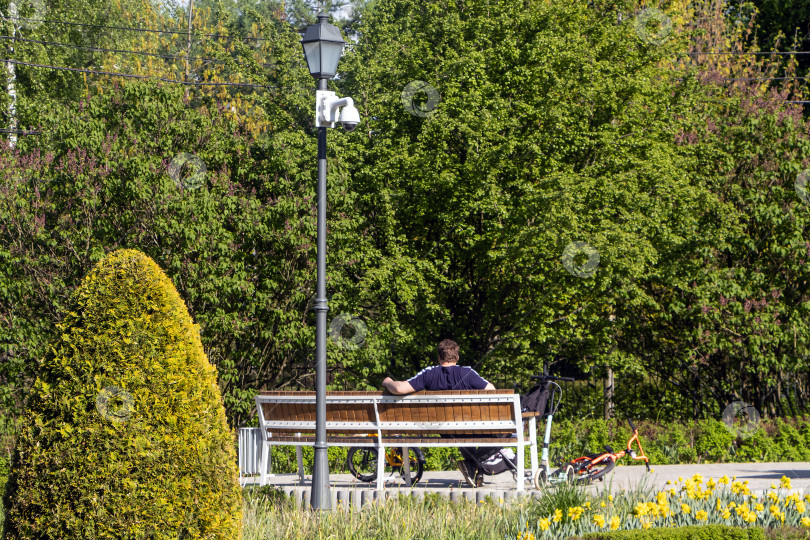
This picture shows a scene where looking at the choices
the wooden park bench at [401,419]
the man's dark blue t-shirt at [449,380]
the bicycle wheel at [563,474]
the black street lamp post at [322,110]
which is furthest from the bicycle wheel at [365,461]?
the bicycle wheel at [563,474]

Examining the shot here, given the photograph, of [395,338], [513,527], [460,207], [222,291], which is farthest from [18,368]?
[513,527]

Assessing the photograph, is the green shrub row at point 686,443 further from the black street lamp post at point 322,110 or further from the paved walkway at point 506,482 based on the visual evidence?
the black street lamp post at point 322,110

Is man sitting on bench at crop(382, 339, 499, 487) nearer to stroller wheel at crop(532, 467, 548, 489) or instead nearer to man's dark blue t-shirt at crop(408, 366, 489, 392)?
man's dark blue t-shirt at crop(408, 366, 489, 392)

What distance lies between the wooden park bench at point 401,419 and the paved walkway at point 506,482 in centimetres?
32

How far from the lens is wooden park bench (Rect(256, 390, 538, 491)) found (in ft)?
25.8

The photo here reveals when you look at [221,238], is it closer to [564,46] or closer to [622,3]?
[564,46]

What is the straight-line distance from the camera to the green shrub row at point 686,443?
12.2 meters

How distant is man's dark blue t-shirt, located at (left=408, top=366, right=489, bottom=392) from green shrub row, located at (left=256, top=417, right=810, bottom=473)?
11.9 feet

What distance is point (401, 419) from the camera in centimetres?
822

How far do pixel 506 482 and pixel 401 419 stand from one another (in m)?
1.58

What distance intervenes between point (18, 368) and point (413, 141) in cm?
677

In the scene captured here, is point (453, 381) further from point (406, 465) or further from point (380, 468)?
point (380, 468)

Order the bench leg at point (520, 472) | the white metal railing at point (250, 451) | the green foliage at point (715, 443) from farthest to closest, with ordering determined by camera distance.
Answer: the green foliage at point (715, 443) < the white metal railing at point (250, 451) < the bench leg at point (520, 472)

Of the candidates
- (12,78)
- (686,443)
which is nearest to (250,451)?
(686,443)
